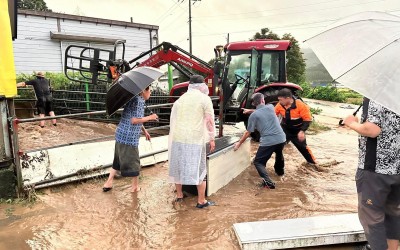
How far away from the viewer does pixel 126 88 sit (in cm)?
441

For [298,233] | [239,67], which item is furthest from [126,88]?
[239,67]

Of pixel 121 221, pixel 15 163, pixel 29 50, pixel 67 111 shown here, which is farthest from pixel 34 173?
Result: pixel 29 50

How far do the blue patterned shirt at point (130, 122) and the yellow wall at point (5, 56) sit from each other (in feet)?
4.90

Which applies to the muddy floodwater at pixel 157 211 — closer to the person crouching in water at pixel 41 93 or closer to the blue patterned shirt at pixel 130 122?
the blue patterned shirt at pixel 130 122

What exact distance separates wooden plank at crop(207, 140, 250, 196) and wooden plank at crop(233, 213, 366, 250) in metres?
1.18

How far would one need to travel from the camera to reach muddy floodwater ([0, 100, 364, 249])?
3.63m

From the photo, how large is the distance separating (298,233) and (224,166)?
1923 mm

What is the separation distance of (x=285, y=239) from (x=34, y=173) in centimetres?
361

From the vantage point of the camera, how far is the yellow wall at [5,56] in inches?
166

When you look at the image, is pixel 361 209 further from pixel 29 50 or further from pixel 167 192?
pixel 29 50

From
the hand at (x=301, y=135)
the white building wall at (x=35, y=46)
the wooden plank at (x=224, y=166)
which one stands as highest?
the white building wall at (x=35, y=46)

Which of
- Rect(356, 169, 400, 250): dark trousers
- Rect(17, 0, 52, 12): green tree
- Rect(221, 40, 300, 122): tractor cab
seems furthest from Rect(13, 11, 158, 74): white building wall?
Rect(17, 0, 52, 12): green tree

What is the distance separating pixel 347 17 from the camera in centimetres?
299

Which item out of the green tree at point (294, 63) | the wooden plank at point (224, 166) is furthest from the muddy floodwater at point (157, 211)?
the green tree at point (294, 63)
